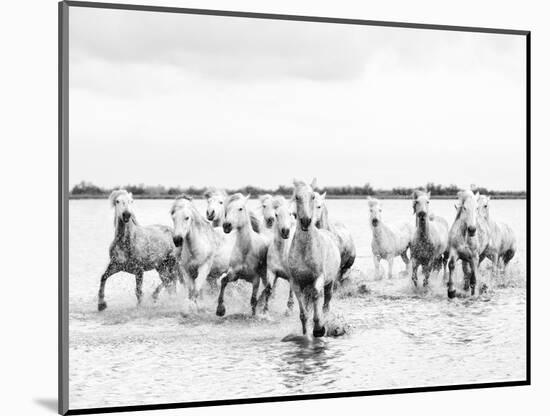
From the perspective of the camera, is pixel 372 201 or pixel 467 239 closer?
pixel 372 201

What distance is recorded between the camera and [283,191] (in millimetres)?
6445

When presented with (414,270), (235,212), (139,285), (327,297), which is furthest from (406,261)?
(139,285)

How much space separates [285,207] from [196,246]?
1.89 ft

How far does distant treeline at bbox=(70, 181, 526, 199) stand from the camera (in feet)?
19.8

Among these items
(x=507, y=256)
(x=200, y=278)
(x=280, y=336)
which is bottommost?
(x=280, y=336)

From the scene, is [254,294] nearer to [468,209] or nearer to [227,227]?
[227,227]

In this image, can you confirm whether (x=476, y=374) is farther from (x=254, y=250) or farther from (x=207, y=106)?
→ (x=207, y=106)

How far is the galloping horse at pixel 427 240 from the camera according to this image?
6.84 metres

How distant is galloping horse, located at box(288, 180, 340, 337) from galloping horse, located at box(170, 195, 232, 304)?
43 centimetres

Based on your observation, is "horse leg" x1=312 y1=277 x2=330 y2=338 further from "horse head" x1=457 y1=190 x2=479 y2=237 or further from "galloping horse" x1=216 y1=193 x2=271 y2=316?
"horse head" x1=457 y1=190 x2=479 y2=237

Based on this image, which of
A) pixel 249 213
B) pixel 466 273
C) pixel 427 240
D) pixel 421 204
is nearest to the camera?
pixel 249 213

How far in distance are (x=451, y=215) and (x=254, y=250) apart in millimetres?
1330

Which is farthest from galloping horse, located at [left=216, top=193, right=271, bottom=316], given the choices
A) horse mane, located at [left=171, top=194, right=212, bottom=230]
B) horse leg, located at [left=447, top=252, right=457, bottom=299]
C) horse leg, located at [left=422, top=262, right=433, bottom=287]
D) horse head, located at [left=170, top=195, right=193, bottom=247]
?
horse leg, located at [left=447, top=252, right=457, bottom=299]

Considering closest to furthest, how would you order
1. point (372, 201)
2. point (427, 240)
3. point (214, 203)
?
point (214, 203)
point (372, 201)
point (427, 240)
